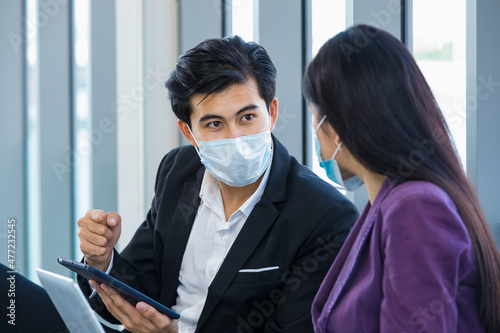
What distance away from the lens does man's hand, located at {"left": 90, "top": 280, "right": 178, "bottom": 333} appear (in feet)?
4.87

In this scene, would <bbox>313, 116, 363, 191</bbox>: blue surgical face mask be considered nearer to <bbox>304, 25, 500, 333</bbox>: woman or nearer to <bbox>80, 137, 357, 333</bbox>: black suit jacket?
<bbox>304, 25, 500, 333</bbox>: woman

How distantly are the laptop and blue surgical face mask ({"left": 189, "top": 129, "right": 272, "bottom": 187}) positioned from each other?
21.1 inches

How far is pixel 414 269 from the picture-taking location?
1.00 metres

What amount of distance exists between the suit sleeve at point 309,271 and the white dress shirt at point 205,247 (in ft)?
0.70

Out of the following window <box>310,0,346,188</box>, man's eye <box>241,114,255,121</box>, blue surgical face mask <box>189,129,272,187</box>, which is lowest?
blue surgical face mask <box>189,129,272,187</box>

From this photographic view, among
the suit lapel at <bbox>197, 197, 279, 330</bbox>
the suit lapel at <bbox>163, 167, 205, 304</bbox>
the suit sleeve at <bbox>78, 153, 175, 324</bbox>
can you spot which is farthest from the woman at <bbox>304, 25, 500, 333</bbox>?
the suit sleeve at <bbox>78, 153, 175, 324</bbox>

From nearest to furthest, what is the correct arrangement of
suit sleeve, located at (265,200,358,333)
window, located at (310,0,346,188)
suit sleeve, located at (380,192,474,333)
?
suit sleeve, located at (380,192,474,333) < suit sleeve, located at (265,200,358,333) < window, located at (310,0,346,188)

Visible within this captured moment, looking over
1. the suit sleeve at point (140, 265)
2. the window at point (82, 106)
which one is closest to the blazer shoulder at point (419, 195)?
the suit sleeve at point (140, 265)

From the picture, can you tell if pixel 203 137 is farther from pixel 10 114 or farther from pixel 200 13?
pixel 10 114

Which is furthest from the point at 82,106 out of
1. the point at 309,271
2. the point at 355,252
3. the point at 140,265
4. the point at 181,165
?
the point at 355,252

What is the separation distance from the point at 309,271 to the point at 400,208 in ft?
1.84

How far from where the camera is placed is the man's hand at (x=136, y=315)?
149 cm

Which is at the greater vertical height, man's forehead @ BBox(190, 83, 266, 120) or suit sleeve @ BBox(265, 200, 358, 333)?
man's forehead @ BBox(190, 83, 266, 120)

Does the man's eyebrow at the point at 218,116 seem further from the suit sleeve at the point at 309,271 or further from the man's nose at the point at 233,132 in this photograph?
the suit sleeve at the point at 309,271
